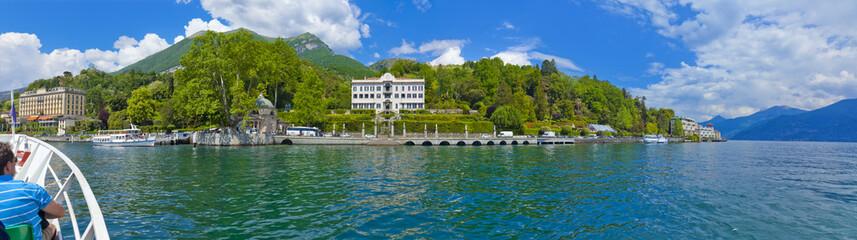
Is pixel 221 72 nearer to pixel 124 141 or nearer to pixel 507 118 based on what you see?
pixel 124 141

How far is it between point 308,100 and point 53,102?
111775mm


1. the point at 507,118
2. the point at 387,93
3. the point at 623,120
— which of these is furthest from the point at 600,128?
the point at 387,93

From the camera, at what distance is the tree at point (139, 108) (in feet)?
229

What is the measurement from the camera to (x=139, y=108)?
7012 centimetres

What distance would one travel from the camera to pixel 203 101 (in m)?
43.6

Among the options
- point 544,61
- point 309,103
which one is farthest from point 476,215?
point 544,61

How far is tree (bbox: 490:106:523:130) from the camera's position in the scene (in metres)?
72.3

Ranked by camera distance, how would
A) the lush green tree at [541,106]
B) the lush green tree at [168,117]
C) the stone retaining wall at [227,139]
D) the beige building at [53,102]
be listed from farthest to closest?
the beige building at [53,102] → the lush green tree at [541,106] → the lush green tree at [168,117] → the stone retaining wall at [227,139]

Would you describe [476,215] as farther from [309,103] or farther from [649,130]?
[649,130]

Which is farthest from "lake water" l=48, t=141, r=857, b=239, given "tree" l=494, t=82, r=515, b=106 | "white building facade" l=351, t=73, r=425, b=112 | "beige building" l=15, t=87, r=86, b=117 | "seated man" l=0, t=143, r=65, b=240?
"beige building" l=15, t=87, r=86, b=117

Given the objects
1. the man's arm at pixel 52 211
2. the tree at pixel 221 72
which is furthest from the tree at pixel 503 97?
the man's arm at pixel 52 211

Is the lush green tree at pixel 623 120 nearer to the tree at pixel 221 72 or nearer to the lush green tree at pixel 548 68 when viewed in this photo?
the lush green tree at pixel 548 68

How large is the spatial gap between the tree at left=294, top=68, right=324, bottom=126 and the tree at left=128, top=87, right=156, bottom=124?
3542cm

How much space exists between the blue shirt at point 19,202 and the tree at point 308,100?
57.2m
